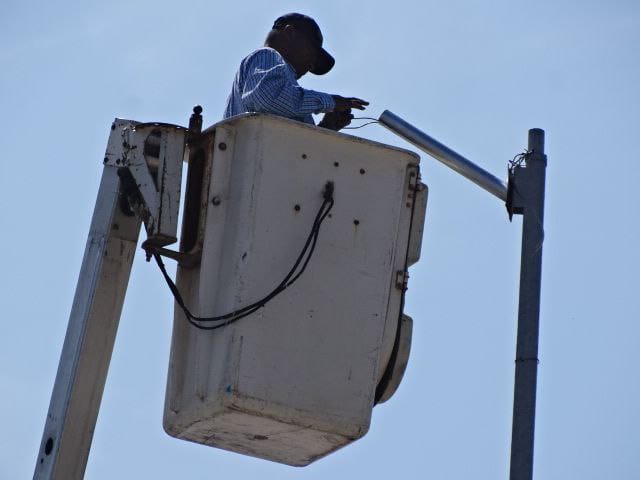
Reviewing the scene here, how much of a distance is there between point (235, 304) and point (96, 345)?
802 millimetres

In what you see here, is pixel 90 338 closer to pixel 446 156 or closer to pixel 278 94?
pixel 278 94

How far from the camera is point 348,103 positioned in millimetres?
9320

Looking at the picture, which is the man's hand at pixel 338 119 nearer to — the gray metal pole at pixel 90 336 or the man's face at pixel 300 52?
the man's face at pixel 300 52

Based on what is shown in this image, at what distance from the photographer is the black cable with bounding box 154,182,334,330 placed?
8.27 m

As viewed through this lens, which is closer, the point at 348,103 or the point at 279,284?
the point at 279,284

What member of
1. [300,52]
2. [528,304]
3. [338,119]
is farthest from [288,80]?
[528,304]

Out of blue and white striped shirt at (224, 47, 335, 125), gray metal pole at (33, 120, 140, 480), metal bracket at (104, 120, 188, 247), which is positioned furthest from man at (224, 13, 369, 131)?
gray metal pole at (33, 120, 140, 480)

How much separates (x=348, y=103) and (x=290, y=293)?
1427 millimetres

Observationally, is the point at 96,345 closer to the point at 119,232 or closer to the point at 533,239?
the point at 119,232

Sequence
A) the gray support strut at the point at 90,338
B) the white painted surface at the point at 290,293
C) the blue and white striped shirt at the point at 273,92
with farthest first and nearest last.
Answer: the blue and white striped shirt at the point at 273,92, the gray support strut at the point at 90,338, the white painted surface at the point at 290,293

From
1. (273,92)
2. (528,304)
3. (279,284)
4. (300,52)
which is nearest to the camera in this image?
(528,304)

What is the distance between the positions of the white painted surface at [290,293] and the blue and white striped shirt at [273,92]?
1.31ft

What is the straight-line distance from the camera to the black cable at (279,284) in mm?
8266

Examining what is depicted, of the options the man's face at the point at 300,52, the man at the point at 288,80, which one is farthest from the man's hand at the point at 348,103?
the man's face at the point at 300,52
